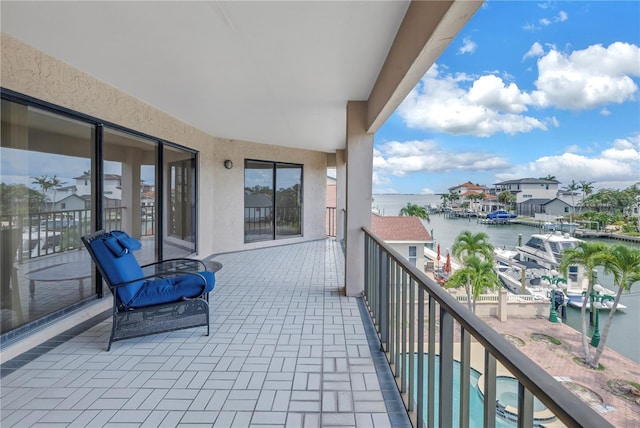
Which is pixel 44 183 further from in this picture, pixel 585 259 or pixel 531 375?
pixel 585 259

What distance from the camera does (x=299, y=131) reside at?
602 centimetres

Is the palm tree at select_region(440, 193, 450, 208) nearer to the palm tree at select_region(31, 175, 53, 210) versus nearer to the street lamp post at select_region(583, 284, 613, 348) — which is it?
the street lamp post at select_region(583, 284, 613, 348)

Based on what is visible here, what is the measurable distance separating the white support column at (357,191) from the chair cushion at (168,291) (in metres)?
1.73

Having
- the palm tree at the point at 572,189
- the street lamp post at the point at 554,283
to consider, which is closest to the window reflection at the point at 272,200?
the street lamp post at the point at 554,283

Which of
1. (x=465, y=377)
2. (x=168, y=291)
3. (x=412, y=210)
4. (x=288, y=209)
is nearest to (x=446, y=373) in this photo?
(x=465, y=377)

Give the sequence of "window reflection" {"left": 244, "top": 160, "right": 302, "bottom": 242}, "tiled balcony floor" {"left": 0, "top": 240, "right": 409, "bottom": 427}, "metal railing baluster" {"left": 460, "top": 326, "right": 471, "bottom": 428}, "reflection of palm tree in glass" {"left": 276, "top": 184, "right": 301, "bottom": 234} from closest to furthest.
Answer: "metal railing baluster" {"left": 460, "top": 326, "right": 471, "bottom": 428}
"tiled balcony floor" {"left": 0, "top": 240, "right": 409, "bottom": 427}
"window reflection" {"left": 244, "top": 160, "right": 302, "bottom": 242}
"reflection of palm tree in glass" {"left": 276, "top": 184, "right": 301, "bottom": 234}

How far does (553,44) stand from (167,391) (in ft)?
34.9

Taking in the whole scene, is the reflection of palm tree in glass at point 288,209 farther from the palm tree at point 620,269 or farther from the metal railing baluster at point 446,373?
the metal railing baluster at point 446,373

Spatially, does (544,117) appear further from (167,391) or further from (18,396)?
(18,396)

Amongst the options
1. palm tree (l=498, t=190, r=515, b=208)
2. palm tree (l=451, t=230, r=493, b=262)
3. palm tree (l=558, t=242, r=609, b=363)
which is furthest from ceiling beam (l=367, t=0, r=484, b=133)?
palm tree (l=451, t=230, r=493, b=262)

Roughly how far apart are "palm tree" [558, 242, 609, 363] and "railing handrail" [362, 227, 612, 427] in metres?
4.36

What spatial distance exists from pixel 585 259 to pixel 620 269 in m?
0.37

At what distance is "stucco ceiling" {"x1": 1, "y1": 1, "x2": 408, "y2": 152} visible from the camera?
2.11 metres

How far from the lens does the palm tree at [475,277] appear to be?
27.2 feet
